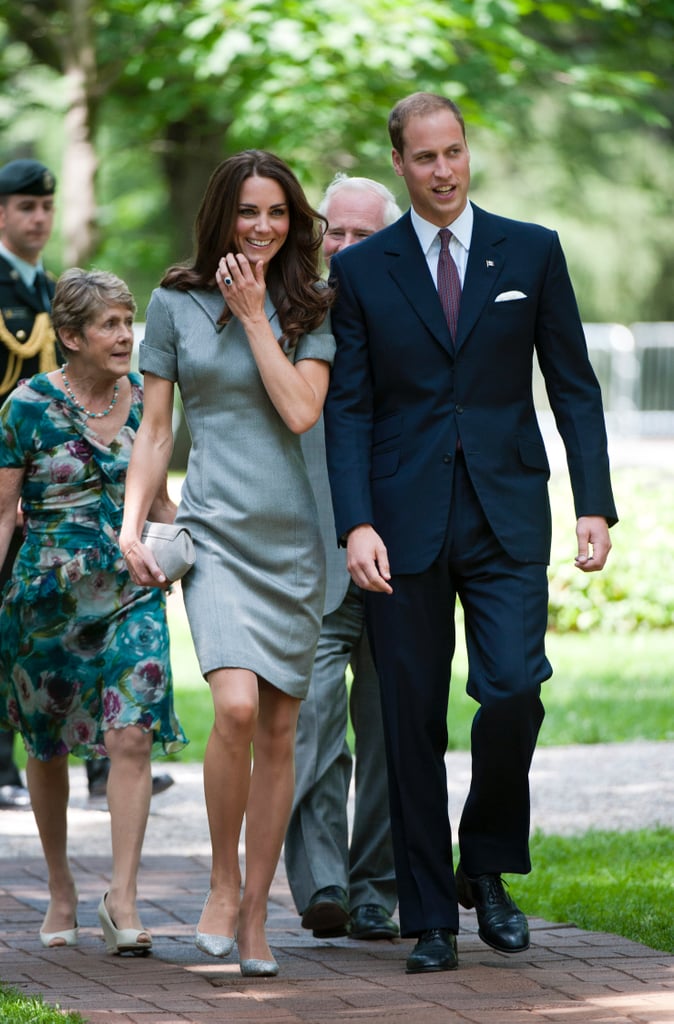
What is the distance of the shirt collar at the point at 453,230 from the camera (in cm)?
468

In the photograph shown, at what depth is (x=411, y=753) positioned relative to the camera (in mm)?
4586

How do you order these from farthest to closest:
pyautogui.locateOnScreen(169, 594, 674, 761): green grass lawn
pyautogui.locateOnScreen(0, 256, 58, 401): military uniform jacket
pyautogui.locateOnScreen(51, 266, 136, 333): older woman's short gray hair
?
pyautogui.locateOnScreen(169, 594, 674, 761): green grass lawn < pyautogui.locateOnScreen(0, 256, 58, 401): military uniform jacket < pyautogui.locateOnScreen(51, 266, 136, 333): older woman's short gray hair

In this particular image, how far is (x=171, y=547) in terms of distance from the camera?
14.6 ft

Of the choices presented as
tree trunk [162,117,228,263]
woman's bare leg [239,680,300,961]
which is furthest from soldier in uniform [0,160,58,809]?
tree trunk [162,117,228,263]

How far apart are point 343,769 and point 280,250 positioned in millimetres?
1549

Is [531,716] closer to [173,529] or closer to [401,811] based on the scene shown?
[401,811]

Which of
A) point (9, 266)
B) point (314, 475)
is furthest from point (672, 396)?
point (314, 475)

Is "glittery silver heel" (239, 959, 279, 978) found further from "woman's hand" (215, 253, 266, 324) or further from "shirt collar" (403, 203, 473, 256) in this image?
"shirt collar" (403, 203, 473, 256)

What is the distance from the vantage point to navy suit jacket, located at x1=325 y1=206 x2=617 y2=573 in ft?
14.9

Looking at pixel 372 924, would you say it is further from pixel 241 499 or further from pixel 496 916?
pixel 241 499

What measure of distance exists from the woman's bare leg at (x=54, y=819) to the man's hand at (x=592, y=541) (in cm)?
168

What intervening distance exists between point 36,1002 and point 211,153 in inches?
702

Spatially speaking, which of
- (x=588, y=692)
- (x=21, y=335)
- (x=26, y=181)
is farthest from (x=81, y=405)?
(x=588, y=692)

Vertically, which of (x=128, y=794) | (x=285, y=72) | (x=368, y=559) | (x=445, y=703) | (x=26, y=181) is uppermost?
(x=285, y=72)
